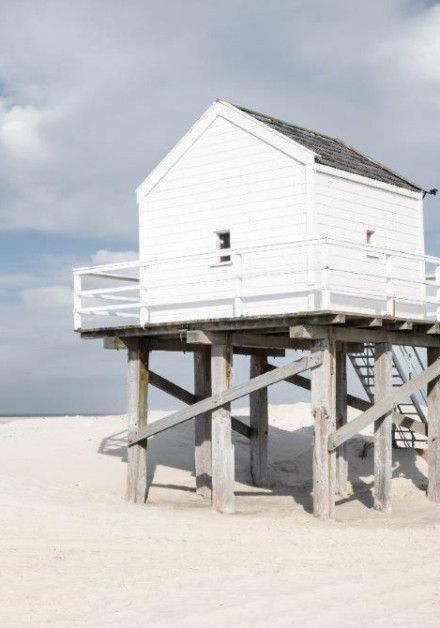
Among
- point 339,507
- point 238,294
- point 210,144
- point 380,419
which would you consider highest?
point 210,144

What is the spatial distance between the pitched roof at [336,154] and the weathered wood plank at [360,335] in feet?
10.1

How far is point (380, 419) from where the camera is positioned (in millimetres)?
18719

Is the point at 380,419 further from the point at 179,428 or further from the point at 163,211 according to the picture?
the point at 179,428

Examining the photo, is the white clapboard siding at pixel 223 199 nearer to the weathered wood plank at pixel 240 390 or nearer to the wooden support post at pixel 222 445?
the wooden support post at pixel 222 445

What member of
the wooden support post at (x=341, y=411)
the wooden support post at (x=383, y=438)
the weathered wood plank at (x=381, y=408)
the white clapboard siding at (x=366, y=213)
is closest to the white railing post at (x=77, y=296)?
the white clapboard siding at (x=366, y=213)

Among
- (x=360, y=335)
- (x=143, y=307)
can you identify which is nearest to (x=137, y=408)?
(x=143, y=307)

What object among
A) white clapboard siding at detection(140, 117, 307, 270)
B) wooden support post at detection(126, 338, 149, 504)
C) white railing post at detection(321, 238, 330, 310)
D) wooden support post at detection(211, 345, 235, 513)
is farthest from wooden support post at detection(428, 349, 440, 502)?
wooden support post at detection(126, 338, 149, 504)

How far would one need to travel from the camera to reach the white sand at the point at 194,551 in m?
10.6

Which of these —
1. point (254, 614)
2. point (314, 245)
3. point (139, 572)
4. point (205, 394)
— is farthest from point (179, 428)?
point (254, 614)

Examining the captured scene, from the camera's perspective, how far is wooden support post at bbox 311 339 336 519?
1686 centimetres

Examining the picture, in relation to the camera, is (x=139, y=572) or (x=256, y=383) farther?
(x=256, y=383)

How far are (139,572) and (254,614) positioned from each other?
7.97 feet

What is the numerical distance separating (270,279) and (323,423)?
9.29 ft

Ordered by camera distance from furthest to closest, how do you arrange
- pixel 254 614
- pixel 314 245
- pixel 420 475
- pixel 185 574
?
pixel 420 475 < pixel 314 245 < pixel 185 574 < pixel 254 614
